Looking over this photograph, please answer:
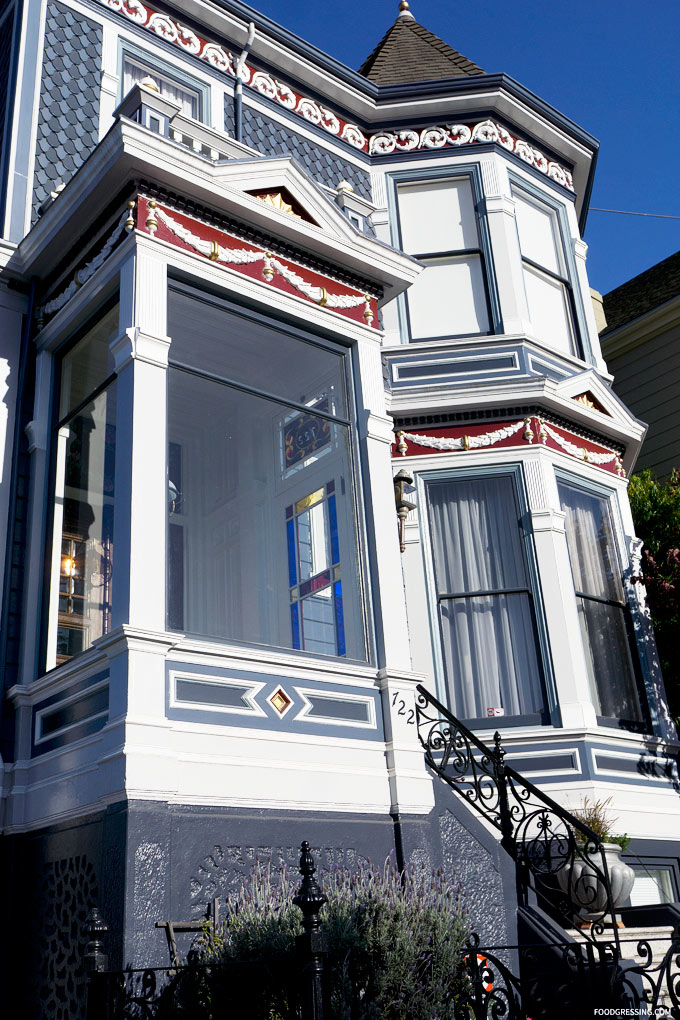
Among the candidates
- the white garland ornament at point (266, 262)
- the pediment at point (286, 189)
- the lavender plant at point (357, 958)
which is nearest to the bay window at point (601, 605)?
the white garland ornament at point (266, 262)

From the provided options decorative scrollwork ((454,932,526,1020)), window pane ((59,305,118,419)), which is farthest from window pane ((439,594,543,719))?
decorative scrollwork ((454,932,526,1020))

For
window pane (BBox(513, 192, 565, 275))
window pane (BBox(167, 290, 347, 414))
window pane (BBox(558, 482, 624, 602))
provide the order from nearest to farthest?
window pane (BBox(167, 290, 347, 414))
window pane (BBox(558, 482, 624, 602))
window pane (BBox(513, 192, 565, 275))

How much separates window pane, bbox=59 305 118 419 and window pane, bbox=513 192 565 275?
6.16m

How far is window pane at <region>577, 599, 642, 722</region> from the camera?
10312 mm

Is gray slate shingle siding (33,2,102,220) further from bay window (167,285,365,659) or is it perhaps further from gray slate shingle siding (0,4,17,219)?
bay window (167,285,365,659)

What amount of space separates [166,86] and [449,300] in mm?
3851

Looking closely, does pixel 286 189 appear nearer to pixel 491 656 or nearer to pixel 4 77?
pixel 4 77

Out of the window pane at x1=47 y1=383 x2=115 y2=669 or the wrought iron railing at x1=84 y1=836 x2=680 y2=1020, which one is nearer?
the wrought iron railing at x1=84 y1=836 x2=680 y2=1020

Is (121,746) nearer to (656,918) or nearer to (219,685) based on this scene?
(219,685)

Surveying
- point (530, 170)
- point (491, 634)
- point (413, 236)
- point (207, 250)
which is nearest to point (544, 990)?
point (491, 634)

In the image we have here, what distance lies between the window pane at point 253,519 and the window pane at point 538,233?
4284 millimetres

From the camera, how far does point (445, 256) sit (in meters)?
12.1

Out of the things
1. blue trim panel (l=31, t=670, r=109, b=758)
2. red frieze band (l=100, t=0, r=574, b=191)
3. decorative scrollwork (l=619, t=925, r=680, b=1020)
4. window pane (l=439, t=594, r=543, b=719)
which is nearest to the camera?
decorative scrollwork (l=619, t=925, r=680, b=1020)

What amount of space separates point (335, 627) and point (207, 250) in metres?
3.34
